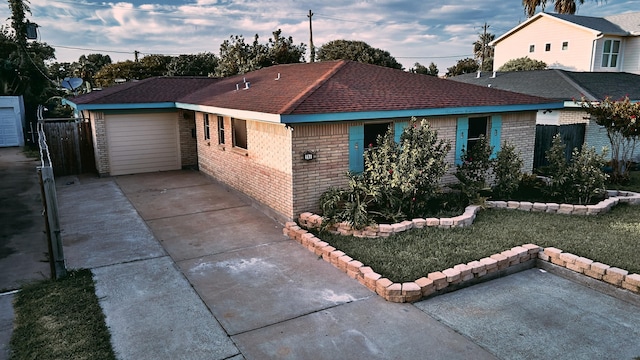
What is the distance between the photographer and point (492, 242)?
770 cm

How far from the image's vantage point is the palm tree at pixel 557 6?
3584 cm

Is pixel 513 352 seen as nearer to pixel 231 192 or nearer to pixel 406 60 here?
pixel 231 192

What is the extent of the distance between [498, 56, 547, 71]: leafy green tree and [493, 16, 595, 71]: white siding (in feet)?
1.93

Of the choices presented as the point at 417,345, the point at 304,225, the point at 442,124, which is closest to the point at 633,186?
the point at 442,124

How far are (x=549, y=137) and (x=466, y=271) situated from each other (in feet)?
32.3

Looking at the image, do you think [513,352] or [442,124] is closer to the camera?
[513,352]

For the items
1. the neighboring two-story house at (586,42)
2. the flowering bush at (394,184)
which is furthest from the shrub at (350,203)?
the neighboring two-story house at (586,42)

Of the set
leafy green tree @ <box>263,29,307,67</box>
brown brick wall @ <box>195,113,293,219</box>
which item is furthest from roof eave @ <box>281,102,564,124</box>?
leafy green tree @ <box>263,29,307,67</box>

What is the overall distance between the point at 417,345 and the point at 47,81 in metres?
30.6

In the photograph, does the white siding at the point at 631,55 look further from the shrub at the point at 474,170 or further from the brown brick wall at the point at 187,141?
the brown brick wall at the point at 187,141

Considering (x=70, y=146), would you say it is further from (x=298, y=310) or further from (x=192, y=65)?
(x=192, y=65)

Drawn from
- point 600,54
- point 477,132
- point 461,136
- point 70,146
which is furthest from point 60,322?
point 600,54

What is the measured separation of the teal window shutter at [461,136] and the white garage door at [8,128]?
21904 millimetres

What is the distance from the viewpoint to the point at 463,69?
51.2m
